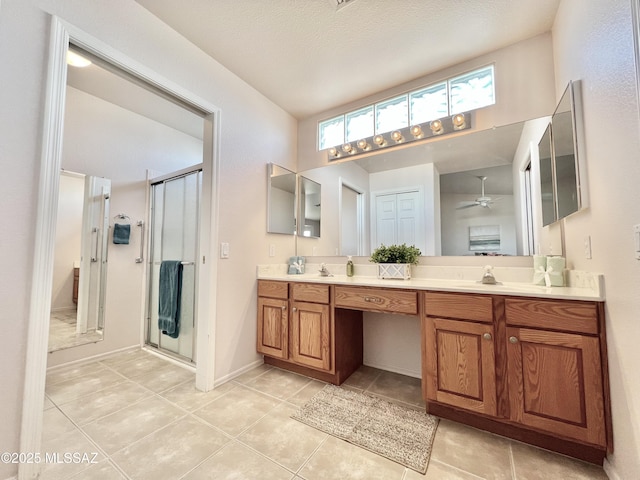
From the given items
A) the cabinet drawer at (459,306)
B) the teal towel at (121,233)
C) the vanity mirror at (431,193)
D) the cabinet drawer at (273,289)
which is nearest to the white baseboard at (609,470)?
the cabinet drawer at (459,306)

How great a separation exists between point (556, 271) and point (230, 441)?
82.7 inches

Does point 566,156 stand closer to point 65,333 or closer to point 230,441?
point 230,441

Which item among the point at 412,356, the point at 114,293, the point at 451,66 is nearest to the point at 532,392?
the point at 412,356

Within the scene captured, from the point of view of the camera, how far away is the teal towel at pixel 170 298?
2.61 meters

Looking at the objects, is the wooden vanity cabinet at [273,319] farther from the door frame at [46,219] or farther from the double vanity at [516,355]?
the door frame at [46,219]

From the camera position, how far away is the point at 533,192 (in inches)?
73.3

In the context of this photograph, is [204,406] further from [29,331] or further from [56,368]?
[56,368]

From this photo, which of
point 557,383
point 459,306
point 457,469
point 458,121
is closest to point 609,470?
point 557,383

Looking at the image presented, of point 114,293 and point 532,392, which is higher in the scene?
point 114,293

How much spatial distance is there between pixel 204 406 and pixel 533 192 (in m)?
2.73

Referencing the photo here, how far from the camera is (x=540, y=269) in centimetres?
163

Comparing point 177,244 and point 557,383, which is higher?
point 177,244

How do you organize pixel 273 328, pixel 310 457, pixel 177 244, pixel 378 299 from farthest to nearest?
pixel 177 244 → pixel 273 328 → pixel 378 299 → pixel 310 457

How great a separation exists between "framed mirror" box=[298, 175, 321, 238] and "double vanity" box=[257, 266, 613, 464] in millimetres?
1029
